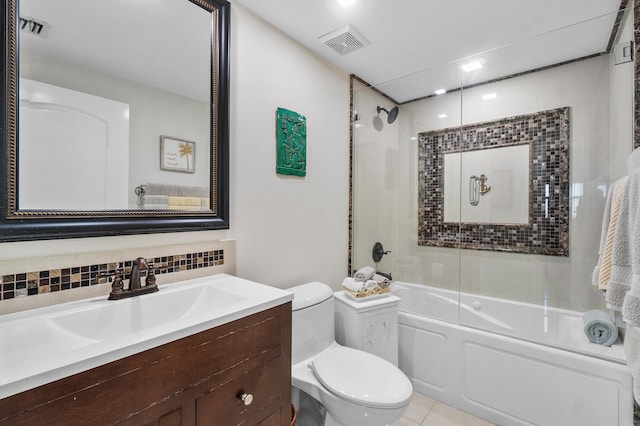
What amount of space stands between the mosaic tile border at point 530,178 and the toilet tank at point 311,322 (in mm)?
1361

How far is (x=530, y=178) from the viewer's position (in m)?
2.30

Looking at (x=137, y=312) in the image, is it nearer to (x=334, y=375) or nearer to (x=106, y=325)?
(x=106, y=325)

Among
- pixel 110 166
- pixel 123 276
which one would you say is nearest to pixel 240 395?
pixel 123 276

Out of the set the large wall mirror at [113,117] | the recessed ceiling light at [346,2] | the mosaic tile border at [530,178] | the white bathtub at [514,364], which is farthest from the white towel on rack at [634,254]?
the large wall mirror at [113,117]

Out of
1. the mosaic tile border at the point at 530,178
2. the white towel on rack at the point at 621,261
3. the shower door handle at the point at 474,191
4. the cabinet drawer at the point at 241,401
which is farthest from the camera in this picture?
the shower door handle at the point at 474,191

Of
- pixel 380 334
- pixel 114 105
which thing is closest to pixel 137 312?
pixel 114 105

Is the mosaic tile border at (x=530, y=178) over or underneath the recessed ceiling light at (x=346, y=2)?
underneath

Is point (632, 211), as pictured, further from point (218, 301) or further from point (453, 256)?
point (218, 301)

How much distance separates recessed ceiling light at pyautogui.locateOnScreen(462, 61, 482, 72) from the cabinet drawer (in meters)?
2.44

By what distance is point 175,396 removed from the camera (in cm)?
85

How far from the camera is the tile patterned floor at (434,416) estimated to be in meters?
1.88

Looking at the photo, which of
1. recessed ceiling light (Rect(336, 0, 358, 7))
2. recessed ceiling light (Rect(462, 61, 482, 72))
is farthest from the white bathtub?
recessed ceiling light (Rect(336, 0, 358, 7))

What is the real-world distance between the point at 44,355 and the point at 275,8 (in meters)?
1.85

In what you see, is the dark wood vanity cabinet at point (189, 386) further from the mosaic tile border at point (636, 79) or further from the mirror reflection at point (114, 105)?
the mosaic tile border at point (636, 79)
